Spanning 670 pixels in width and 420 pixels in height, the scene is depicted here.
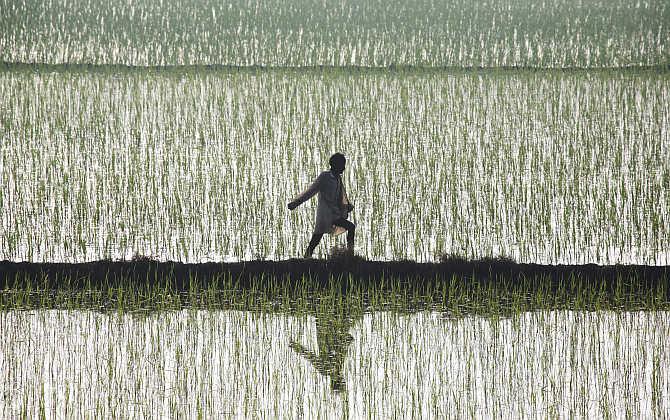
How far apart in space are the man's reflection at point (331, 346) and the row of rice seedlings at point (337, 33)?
26.8 ft

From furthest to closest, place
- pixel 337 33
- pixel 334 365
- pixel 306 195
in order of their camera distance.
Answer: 1. pixel 337 33
2. pixel 306 195
3. pixel 334 365

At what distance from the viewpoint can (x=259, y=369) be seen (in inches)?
166

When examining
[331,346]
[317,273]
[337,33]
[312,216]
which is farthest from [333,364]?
[337,33]

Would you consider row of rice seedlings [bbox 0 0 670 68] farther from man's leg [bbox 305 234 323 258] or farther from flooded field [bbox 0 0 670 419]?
man's leg [bbox 305 234 323 258]

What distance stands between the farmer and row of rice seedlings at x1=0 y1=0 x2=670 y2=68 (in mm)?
7220

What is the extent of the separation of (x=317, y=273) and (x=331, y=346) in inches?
29.4

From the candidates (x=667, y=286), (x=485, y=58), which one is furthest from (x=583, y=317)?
(x=485, y=58)

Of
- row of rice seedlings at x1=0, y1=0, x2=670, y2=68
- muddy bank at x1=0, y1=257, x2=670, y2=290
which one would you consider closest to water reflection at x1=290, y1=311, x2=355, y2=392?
muddy bank at x1=0, y1=257, x2=670, y2=290

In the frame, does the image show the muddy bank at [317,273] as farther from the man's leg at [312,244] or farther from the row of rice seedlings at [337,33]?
the row of rice seedlings at [337,33]

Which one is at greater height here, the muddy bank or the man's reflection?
the muddy bank

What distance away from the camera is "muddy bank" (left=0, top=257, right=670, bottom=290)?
16.9 ft

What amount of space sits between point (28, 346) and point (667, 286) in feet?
9.34

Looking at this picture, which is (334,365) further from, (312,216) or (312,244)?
(312,216)

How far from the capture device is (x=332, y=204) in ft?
18.4
